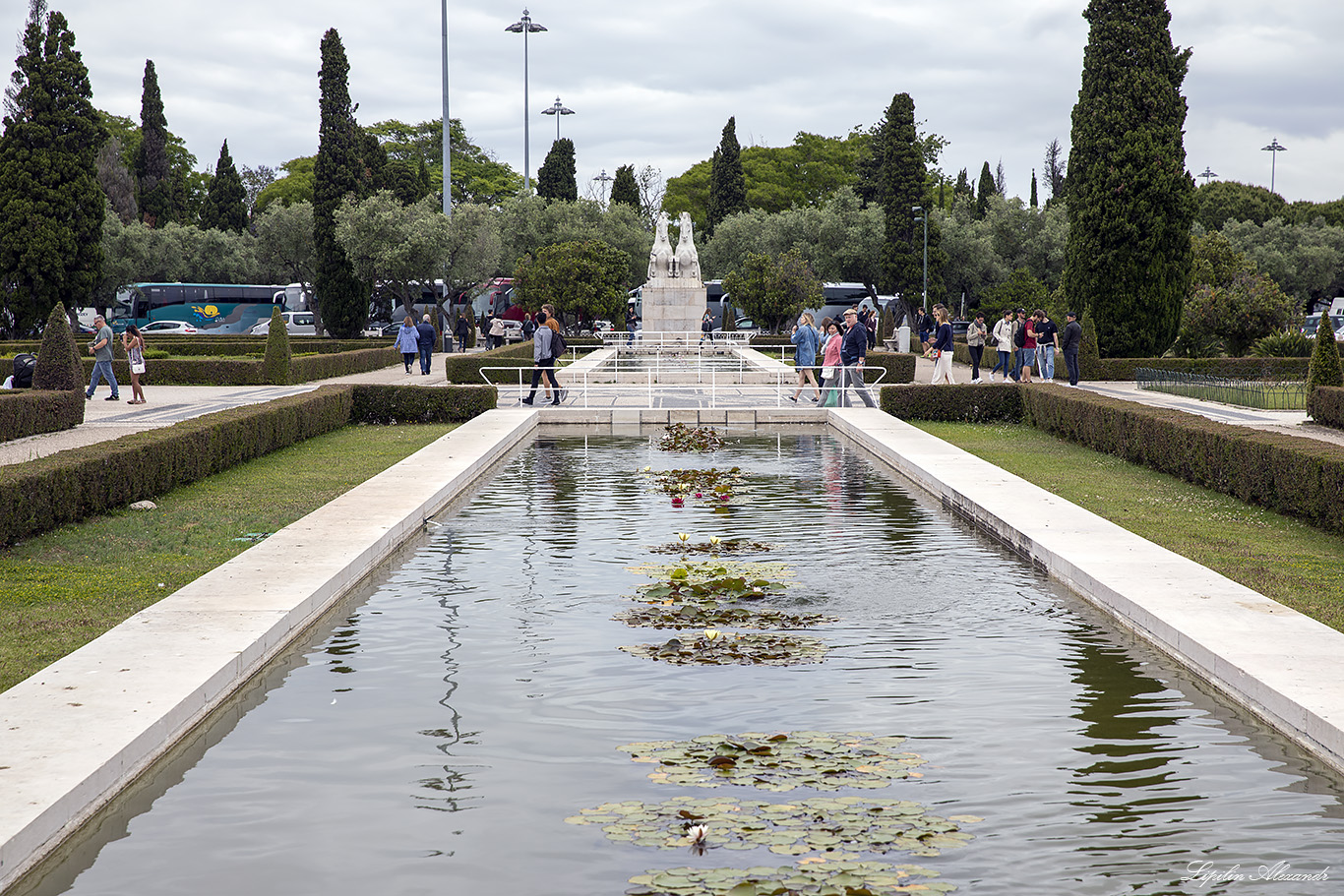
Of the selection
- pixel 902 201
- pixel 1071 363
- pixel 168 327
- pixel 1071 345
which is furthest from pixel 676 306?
pixel 168 327

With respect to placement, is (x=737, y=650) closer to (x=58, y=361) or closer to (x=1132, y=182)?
(x=58, y=361)

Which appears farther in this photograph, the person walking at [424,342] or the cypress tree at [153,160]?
the cypress tree at [153,160]

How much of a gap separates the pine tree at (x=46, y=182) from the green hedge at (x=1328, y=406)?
3503cm

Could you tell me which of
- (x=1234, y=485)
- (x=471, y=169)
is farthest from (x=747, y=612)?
(x=471, y=169)

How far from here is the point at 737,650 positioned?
22.2 feet

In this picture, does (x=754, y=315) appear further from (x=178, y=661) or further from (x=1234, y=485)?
(x=178, y=661)

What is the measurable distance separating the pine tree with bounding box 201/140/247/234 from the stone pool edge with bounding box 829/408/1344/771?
63.2 metres

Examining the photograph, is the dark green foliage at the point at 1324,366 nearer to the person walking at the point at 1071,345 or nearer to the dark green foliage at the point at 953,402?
the dark green foliage at the point at 953,402

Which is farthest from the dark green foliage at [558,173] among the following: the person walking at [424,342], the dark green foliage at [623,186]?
the person walking at [424,342]

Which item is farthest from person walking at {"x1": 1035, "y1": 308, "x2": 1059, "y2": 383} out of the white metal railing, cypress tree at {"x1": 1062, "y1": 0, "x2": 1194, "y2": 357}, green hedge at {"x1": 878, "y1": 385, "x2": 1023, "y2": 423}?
green hedge at {"x1": 878, "y1": 385, "x2": 1023, "y2": 423}

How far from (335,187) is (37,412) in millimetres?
27898

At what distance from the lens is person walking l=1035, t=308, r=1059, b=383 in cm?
2694

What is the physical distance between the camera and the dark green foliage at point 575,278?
45.2 m

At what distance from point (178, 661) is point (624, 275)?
144ft
